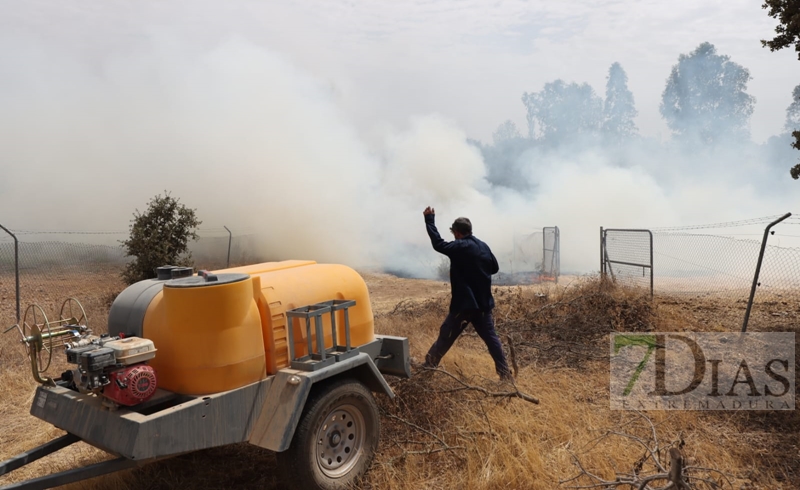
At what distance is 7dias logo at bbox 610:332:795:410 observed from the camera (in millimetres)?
5016

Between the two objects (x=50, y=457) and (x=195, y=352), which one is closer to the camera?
(x=195, y=352)

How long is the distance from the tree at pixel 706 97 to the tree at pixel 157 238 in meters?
46.7

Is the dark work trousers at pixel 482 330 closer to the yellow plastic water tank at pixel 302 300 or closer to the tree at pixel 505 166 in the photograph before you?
the yellow plastic water tank at pixel 302 300

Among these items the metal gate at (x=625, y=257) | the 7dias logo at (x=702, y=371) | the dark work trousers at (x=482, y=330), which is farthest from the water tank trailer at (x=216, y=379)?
the metal gate at (x=625, y=257)

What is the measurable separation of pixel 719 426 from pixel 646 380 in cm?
114

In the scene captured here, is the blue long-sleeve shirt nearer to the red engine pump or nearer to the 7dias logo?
the 7dias logo

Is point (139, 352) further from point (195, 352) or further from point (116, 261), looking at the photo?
point (116, 261)

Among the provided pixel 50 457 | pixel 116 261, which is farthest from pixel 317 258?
pixel 50 457

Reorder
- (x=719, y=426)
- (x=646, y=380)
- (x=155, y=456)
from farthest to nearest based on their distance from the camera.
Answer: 1. (x=646, y=380)
2. (x=719, y=426)
3. (x=155, y=456)

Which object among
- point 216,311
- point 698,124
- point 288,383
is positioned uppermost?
point 698,124

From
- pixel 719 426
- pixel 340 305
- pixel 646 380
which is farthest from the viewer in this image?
pixel 646 380

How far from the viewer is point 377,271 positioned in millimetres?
19922

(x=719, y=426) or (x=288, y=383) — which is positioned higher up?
(x=288, y=383)

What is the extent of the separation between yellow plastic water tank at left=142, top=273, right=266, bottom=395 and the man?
8.15 ft
